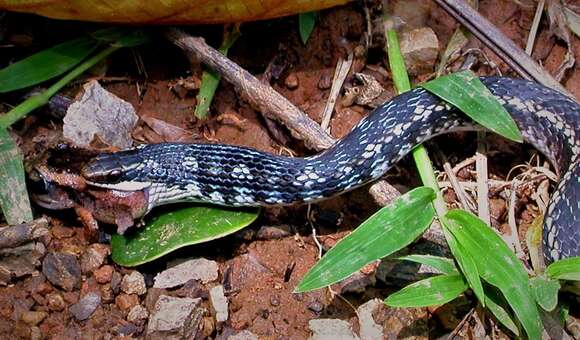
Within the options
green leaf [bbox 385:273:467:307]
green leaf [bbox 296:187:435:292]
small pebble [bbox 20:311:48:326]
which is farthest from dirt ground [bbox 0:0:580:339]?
green leaf [bbox 296:187:435:292]

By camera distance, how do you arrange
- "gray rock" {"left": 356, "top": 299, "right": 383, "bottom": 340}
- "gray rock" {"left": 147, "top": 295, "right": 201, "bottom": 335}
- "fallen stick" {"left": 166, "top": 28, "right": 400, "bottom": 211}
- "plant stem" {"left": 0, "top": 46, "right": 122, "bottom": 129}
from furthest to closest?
1. "plant stem" {"left": 0, "top": 46, "right": 122, "bottom": 129}
2. "fallen stick" {"left": 166, "top": 28, "right": 400, "bottom": 211}
3. "gray rock" {"left": 356, "top": 299, "right": 383, "bottom": 340}
4. "gray rock" {"left": 147, "top": 295, "right": 201, "bottom": 335}

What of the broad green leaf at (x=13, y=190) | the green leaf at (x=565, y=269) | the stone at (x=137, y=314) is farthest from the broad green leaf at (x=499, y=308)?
the broad green leaf at (x=13, y=190)

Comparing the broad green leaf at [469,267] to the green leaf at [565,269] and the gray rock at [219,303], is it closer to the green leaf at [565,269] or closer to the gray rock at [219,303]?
the green leaf at [565,269]

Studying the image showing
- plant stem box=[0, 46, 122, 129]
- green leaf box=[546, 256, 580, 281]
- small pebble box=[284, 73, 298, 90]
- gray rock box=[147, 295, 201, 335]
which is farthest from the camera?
small pebble box=[284, 73, 298, 90]

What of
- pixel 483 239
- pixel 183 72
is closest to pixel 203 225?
pixel 183 72

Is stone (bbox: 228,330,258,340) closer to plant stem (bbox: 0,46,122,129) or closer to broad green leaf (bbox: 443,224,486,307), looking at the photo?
broad green leaf (bbox: 443,224,486,307)

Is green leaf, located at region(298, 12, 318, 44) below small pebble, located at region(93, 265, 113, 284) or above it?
above

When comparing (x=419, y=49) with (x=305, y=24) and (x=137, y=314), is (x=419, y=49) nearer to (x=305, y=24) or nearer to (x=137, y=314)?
(x=305, y=24)
